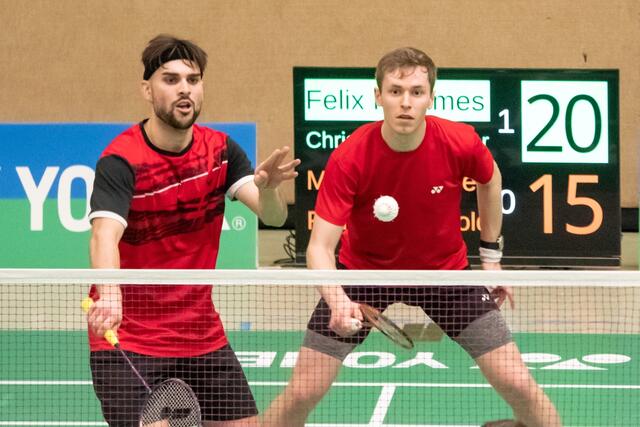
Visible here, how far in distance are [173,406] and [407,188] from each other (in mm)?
1053

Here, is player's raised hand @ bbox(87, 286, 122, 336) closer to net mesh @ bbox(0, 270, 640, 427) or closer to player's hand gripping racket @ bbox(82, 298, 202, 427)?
net mesh @ bbox(0, 270, 640, 427)

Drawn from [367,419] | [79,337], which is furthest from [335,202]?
[79,337]

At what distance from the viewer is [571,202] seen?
768cm

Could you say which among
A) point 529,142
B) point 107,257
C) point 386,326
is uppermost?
point 529,142

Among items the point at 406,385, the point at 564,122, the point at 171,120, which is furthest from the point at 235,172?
the point at 564,122

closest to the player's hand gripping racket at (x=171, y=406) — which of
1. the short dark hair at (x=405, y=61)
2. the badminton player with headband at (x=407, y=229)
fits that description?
the badminton player with headband at (x=407, y=229)

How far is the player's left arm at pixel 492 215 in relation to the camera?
412cm

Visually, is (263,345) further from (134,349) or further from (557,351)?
(134,349)

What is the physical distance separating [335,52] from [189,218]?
9.07 m

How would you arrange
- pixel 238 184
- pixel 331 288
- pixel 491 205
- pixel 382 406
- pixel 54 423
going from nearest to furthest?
pixel 331 288
pixel 238 184
pixel 491 205
pixel 54 423
pixel 382 406

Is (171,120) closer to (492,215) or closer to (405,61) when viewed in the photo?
(405,61)

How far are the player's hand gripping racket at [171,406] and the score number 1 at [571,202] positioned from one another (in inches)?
174

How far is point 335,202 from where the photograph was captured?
156 inches

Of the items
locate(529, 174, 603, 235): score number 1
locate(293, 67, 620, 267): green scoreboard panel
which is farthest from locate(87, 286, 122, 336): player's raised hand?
locate(529, 174, 603, 235): score number 1
